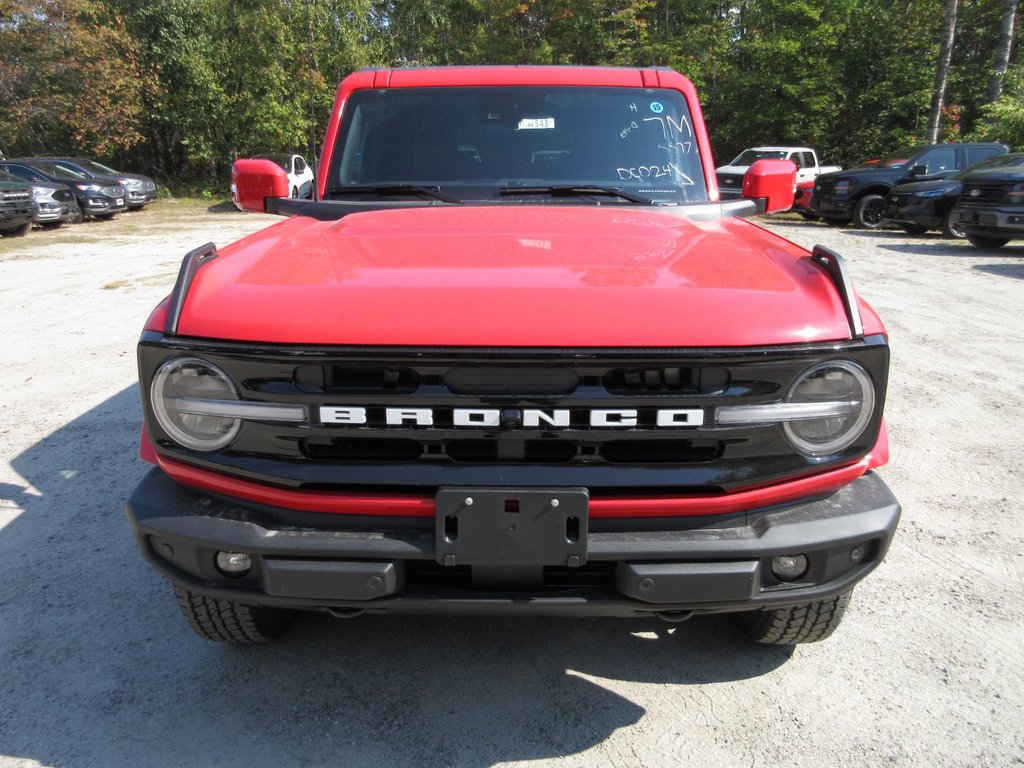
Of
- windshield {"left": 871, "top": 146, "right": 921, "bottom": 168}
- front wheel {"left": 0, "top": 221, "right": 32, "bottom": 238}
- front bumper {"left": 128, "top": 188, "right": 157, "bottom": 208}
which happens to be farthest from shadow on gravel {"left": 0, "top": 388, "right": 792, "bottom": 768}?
front bumper {"left": 128, "top": 188, "right": 157, "bottom": 208}

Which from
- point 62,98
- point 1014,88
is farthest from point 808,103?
point 62,98

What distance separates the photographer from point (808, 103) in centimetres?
2580

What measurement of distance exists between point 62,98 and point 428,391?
93.8ft

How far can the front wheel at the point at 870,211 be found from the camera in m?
14.8

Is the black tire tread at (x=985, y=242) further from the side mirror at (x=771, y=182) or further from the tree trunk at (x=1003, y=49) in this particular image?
the tree trunk at (x=1003, y=49)

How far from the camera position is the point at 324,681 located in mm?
2410

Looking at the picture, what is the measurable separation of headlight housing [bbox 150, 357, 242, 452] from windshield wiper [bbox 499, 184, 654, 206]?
5.07 feet

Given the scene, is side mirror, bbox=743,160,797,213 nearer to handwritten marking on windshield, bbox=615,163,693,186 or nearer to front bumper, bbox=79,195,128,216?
handwritten marking on windshield, bbox=615,163,693,186

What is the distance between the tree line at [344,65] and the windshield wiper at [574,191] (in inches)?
944

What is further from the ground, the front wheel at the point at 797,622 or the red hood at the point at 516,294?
the red hood at the point at 516,294

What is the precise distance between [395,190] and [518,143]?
57 cm

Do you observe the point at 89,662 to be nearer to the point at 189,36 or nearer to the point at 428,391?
the point at 428,391

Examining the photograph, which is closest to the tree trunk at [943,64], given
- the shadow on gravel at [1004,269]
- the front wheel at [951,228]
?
the front wheel at [951,228]

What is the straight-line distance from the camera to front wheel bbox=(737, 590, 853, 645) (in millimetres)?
2281
